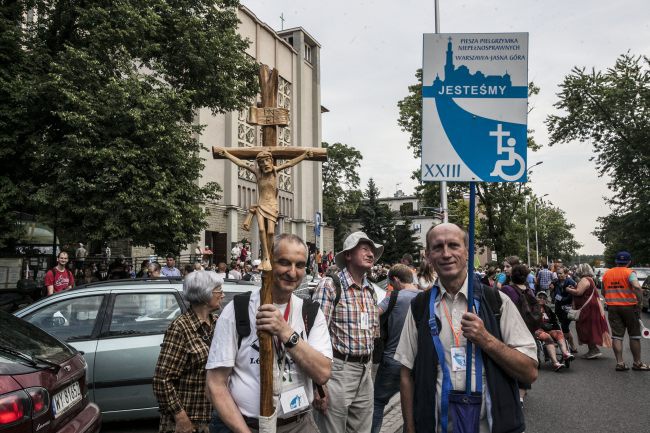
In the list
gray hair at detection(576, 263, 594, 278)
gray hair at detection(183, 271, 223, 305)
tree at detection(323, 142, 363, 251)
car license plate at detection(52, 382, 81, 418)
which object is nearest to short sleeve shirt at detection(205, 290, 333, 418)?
gray hair at detection(183, 271, 223, 305)

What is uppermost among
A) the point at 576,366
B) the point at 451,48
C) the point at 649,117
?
the point at 649,117

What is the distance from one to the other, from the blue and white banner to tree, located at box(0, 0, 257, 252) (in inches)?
519

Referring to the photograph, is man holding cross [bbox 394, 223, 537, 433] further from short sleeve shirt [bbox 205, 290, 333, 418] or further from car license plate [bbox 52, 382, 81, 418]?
car license plate [bbox 52, 382, 81, 418]

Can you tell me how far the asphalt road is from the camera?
22.2 feet

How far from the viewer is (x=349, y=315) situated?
480 cm

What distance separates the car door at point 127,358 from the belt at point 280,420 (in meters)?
3.87

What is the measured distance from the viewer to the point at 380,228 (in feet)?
206

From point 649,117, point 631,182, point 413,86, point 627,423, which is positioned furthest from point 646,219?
point 627,423

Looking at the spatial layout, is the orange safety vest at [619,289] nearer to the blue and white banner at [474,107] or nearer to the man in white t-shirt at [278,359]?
the blue and white banner at [474,107]

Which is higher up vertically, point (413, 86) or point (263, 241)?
point (413, 86)

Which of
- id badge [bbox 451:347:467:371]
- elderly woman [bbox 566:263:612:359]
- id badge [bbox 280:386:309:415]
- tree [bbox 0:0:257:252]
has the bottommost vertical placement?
elderly woman [bbox 566:263:612:359]

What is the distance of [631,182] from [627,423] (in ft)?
91.1

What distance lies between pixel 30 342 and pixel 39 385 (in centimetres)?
60

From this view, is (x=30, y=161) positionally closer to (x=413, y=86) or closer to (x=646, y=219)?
(x=413, y=86)
